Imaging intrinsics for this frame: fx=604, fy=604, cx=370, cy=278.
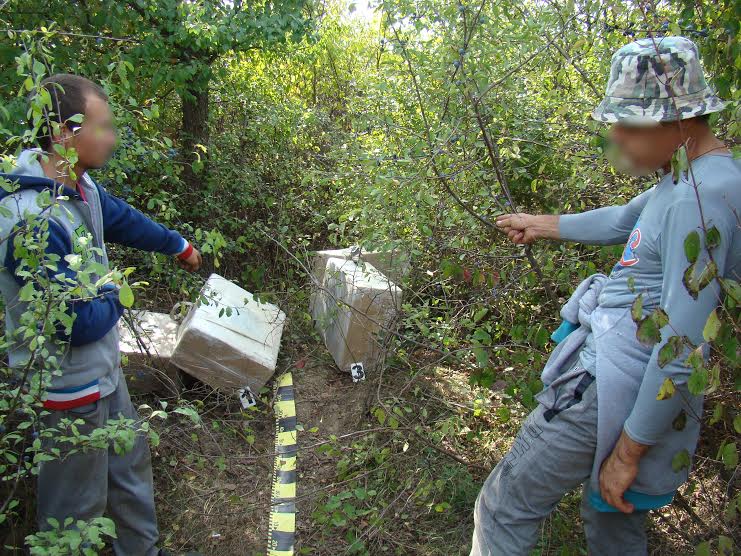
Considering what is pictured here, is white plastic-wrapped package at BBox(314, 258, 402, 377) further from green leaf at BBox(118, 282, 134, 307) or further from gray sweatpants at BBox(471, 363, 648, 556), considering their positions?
green leaf at BBox(118, 282, 134, 307)

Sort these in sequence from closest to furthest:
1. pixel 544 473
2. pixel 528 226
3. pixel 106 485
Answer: pixel 544 473, pixel 528 226, pixel 106 485

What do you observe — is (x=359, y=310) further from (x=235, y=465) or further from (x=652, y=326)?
(x=652, y=326)

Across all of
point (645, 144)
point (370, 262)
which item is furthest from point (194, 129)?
point (645, 144)

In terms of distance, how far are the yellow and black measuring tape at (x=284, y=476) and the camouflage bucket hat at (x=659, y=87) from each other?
208cm

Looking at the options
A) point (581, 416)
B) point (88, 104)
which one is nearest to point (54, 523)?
point (88, 104)

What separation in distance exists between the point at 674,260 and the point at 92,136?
5.75 feet

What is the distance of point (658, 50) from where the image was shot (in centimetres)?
151

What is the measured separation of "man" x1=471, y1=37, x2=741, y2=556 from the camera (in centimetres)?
141

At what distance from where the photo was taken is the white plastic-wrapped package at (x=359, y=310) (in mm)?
3531

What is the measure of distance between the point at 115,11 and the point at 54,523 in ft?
10.1

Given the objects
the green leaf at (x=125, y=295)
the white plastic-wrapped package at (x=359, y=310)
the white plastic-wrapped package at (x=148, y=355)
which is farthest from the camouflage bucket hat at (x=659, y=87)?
the white plastic-wrapped package at (x=148, y=355)

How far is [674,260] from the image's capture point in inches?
55.4

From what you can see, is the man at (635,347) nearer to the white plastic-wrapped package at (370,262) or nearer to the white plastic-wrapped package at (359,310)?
the white plastic-wrapped package at (370,262)

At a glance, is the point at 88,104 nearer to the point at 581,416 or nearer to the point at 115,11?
the point at 581,416
